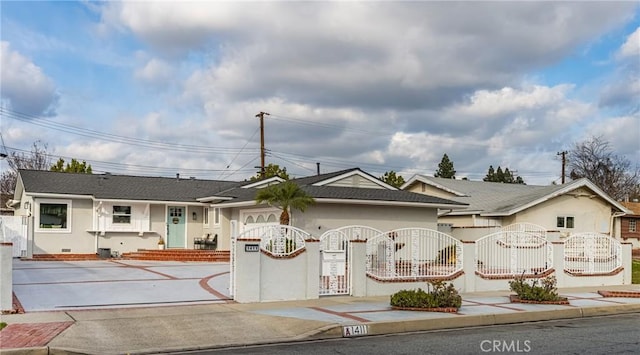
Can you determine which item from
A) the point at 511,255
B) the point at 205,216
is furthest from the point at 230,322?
the point at 205,216

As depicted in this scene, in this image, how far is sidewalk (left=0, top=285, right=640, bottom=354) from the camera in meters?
10.1

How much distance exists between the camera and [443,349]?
32.9 feet

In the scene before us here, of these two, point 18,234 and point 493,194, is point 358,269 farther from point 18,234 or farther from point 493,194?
point 493,194

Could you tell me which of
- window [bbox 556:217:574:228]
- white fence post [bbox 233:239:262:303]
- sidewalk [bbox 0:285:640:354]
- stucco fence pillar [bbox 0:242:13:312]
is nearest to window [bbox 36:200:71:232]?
stucco fence pillar [bbox 0:242:13:312]

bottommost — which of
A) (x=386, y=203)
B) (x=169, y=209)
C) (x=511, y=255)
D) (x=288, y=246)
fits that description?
(x=511, y=255)

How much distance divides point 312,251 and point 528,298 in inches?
214

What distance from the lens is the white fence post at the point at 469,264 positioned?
17.8 metres

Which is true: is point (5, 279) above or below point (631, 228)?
below

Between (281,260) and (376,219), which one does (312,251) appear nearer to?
(281,260)

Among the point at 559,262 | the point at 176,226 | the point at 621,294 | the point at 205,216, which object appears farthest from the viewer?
the point at 205,216

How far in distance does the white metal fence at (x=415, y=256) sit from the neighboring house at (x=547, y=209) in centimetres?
1176

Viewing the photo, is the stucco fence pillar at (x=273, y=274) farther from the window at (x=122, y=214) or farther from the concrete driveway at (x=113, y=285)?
the window at (x=122, y=214)

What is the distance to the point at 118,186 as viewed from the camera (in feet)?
104

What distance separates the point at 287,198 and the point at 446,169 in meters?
55.0
